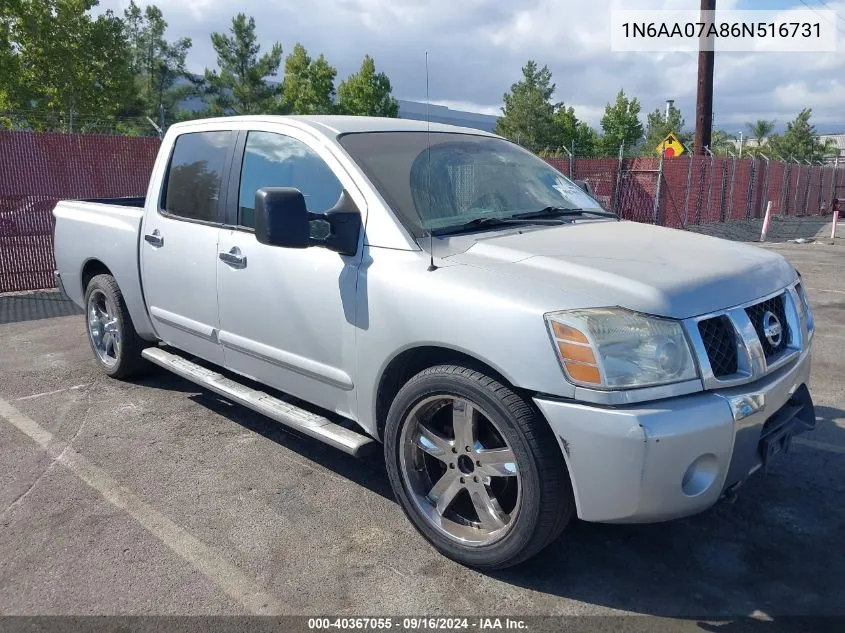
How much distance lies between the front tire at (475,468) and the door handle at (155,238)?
7.52 ft

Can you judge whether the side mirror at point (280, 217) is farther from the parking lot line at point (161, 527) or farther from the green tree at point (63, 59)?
the green tree at point (63, 59)

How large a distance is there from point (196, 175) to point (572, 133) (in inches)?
2205

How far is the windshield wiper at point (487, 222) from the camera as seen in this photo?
3332mm

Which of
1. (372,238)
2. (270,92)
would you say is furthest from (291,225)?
(270,92)

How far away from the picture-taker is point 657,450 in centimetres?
244

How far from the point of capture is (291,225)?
314cm

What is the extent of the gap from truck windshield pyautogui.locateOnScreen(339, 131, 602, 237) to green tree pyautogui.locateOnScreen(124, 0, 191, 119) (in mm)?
44489

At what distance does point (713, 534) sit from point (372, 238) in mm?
2084

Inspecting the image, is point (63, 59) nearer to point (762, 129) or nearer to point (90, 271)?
point (90, 271)

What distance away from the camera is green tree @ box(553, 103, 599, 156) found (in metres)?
53.7

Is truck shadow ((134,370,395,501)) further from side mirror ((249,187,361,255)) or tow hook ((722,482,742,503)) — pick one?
tow hook ((722,482,742,503))

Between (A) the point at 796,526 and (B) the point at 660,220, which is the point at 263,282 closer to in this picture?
(A) the point at 796,526

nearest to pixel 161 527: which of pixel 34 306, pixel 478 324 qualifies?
pixel 478 324

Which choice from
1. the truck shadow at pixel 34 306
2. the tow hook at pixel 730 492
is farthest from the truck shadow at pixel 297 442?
the truck shadow at pixel 34 306
